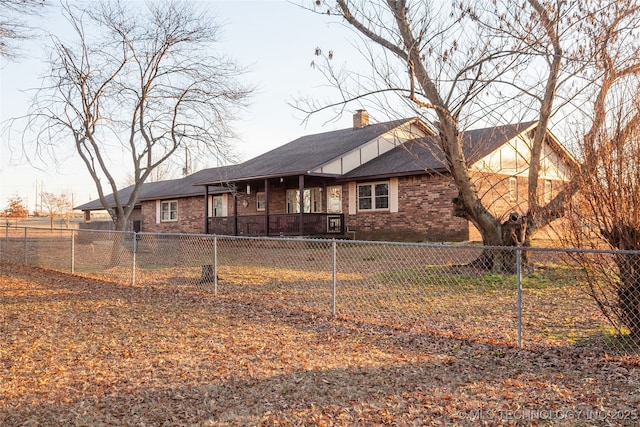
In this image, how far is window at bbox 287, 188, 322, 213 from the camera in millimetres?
22141

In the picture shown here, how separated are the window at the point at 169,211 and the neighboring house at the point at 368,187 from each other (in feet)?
14.9

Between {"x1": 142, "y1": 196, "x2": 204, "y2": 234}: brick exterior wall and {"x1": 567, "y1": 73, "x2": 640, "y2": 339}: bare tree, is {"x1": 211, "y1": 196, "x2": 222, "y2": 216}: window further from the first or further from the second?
{"x1": 567, "y1": 73, "x2": 640, "y2": 339}: bare tree

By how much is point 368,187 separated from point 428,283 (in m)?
9.77

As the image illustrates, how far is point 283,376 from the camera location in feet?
15.7

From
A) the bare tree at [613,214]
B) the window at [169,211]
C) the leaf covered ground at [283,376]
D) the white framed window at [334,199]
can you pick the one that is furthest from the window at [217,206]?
the bare tree at [613,214]

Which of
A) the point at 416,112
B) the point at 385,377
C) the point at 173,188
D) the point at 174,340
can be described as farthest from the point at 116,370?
the point at 173,188

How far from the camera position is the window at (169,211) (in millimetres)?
29328

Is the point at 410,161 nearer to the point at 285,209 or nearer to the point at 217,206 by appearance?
the point at 285,209

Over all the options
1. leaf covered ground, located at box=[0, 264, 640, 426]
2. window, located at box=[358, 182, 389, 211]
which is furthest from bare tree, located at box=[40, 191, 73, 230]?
leaf covered ground, located at box=[0, 264, 640, 426]

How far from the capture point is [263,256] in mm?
16938

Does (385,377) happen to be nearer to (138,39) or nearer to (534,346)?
(534,346)

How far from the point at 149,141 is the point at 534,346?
41.0ft

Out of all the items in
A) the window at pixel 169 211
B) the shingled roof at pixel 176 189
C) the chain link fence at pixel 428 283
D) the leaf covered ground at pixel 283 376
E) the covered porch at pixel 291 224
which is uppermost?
the shingled roof at pixel 176 189

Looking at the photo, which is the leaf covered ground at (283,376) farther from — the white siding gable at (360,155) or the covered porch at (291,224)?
the white siding gable at (360,155)
